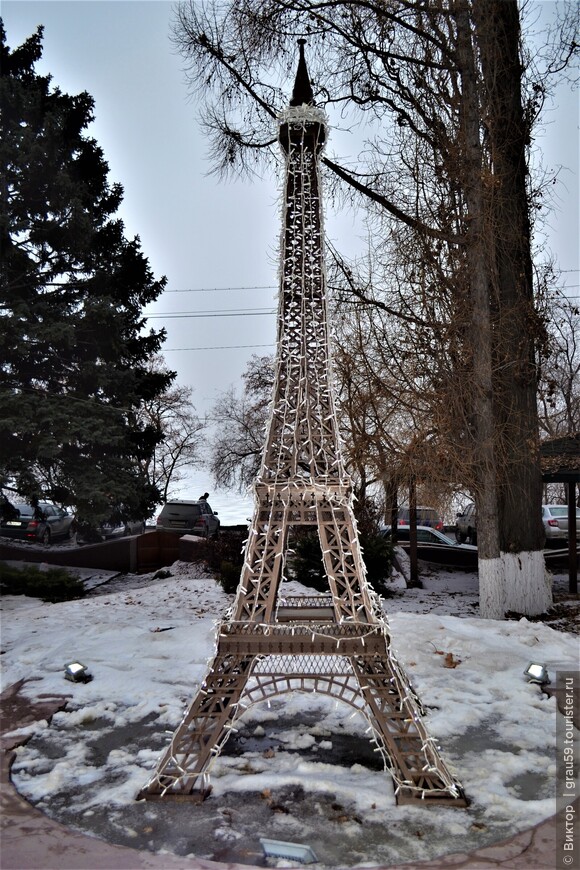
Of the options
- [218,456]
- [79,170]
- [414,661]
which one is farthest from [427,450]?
[218,456]

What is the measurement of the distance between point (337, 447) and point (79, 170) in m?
10.3

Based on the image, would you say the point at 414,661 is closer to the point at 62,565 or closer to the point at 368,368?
the point at 368,368

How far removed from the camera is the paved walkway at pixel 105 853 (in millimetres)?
3828

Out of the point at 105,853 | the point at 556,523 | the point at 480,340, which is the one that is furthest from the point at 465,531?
the point at 105,853

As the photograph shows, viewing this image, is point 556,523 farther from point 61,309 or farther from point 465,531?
point 61,309

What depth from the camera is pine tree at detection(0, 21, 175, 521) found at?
432 inches

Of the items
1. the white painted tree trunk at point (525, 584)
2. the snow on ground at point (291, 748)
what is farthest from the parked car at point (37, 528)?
the white painted tree trunk at point (525, 584)

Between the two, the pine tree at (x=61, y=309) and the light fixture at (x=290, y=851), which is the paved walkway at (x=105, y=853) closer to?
the light fixture at (x=290, y=851)

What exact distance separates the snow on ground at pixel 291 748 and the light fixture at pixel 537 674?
106 mm

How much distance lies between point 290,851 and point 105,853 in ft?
3.74

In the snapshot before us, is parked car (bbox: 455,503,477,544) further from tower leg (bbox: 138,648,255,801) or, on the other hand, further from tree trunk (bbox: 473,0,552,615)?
tower leg (bbox: 138,648,255,801)

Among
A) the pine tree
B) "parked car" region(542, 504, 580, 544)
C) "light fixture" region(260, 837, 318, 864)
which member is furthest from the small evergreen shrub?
"parked car" region(542, 504, 580, 544)

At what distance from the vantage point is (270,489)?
5.61 meters

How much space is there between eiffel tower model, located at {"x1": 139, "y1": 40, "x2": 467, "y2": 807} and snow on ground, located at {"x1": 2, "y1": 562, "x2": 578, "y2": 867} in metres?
0.29
